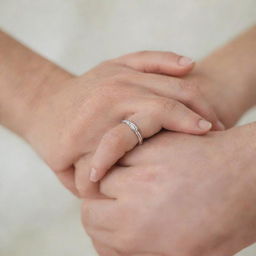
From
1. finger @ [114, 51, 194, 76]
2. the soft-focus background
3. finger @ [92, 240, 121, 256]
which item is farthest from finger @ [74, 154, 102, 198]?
the soft-focus background

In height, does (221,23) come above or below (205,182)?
above

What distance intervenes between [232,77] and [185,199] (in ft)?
1.31

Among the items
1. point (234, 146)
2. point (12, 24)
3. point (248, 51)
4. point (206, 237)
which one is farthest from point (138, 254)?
point (12, 24)

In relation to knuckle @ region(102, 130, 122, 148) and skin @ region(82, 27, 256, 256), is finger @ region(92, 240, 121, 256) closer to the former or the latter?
skin @ region(82, 27, 256, 256)

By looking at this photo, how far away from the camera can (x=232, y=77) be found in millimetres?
1138

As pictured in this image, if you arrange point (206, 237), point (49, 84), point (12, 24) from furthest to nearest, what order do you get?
1. point (12, 24)
2. point (49, 84)
3. point (206, 237)

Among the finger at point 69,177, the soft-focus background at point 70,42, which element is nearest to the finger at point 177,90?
the finger at point 69,177

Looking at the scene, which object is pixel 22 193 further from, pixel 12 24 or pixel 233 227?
pixel 233 227

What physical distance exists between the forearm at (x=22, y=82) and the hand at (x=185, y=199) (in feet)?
1.00

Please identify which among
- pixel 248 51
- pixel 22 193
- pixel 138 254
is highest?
pixel 248 51

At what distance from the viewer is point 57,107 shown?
3.43 ft

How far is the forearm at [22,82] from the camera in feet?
3.67

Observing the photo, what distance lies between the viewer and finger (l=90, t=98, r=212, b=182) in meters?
0.90

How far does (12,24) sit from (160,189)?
3.07 ft
